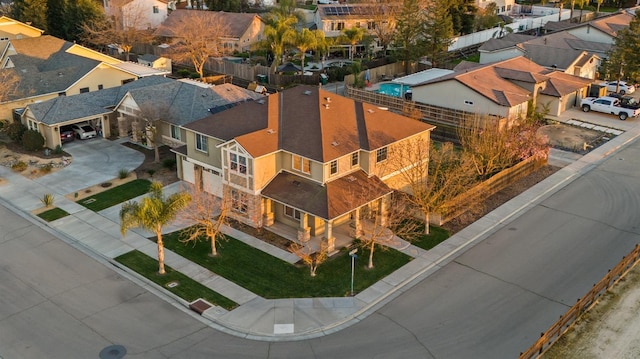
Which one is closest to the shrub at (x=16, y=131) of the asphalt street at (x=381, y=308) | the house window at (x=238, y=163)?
the asphalt street at (x=381, y=308)

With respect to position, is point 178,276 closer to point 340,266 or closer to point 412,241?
point 340,266

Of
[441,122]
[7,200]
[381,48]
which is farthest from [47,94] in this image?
[381,48]

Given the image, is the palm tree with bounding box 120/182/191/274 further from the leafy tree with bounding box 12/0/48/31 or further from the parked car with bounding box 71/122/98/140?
the leafy tree with bounding box 12/0/48/31

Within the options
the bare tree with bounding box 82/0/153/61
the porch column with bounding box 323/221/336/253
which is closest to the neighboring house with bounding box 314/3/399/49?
the bare tree with bounding box 82/0/153/61

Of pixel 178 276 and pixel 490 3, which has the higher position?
pixel 490 3

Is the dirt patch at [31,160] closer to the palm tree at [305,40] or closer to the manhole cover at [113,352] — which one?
the manhole cover at [113,352]

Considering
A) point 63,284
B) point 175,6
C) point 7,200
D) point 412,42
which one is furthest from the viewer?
point 175,6
